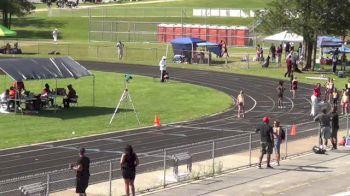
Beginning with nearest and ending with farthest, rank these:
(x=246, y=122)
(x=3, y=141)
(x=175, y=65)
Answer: (x=3, y=141) → (x=246, y=122) → (x=175, y=65)

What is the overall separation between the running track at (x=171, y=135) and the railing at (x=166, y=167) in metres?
2.43

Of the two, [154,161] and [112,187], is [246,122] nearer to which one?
[154,161]

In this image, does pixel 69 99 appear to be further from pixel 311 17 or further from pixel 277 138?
pixel 311 17

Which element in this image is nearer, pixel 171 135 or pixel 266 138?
pixel 266 138

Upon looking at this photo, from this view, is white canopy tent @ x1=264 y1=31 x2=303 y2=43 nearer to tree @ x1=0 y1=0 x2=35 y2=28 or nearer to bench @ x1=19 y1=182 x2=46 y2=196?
tree @ x1=0 y1=0 x2=35 y2=28

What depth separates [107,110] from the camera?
1532 inches

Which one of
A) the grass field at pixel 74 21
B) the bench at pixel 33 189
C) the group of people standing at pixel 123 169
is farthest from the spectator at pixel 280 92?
the grass field at pixel 74 21

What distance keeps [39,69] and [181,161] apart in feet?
57.2

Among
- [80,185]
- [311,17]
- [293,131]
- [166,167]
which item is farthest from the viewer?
[311,17]

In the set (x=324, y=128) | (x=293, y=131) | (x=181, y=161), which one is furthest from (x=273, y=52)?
(x=181, y=161)

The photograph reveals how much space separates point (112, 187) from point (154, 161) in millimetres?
2997

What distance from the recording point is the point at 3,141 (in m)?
29.4

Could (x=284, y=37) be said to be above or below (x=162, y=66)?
above

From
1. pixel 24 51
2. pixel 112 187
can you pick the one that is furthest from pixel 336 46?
pixel 112 187
